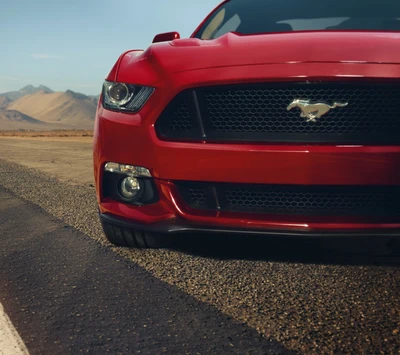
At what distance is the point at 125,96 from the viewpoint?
8.79 feet

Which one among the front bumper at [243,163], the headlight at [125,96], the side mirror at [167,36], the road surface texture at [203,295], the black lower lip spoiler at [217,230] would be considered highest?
the side mirror at [167,36]

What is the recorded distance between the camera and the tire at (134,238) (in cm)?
285

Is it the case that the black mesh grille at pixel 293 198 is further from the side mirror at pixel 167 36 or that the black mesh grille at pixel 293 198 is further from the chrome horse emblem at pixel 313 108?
the side mirror at pixel 167 36

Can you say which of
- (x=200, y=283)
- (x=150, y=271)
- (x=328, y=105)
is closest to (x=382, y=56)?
(x=328, y=105)

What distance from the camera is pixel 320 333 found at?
6.53ft

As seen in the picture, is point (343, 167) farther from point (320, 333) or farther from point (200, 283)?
point (200, 283)

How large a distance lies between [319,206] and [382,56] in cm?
75

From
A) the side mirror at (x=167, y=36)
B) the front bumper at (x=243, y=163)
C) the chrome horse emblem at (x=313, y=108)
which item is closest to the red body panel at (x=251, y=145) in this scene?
the front bumper at (x=243, y=163)

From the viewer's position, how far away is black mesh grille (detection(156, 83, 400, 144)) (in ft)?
7.79

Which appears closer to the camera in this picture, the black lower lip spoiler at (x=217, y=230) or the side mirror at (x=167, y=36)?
the black lower lip spoiler at (x=217, y=230)

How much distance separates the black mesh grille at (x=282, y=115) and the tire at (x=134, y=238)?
0.63 meters

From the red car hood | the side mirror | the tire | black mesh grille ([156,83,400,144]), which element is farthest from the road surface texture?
the side mirror

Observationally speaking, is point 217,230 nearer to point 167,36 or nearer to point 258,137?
point 258,137

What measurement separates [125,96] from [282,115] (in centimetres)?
82
